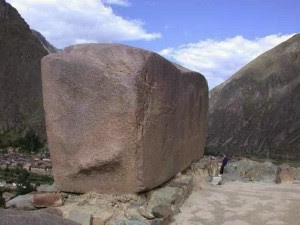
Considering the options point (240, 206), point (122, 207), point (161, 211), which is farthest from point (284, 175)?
point (122, 207)

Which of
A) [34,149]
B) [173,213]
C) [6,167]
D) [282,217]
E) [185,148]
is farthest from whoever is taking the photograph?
[34,149]

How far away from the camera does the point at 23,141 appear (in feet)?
292

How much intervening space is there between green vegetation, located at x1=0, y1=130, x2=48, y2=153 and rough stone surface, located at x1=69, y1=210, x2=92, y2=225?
271 ft

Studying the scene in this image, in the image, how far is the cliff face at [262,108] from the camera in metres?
100

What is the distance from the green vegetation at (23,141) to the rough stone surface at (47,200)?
81859mm

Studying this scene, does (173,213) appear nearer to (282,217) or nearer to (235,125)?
(282,217)

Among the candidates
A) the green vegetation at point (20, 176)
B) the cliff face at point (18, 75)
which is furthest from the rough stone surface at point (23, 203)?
the cliff face at point (18, 75)

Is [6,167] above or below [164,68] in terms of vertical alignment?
below

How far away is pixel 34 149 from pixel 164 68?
280 ft

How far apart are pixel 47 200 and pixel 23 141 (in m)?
85.1

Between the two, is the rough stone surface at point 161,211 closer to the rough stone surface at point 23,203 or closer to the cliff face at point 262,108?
the rough stone surface at point 23,203

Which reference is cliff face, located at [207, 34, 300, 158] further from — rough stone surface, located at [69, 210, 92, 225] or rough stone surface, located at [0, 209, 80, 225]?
rough stone surface, located at [0, 209, 80, 225]

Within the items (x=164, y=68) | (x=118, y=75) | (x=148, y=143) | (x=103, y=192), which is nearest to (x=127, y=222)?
(x=103, y=192)

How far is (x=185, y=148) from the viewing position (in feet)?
28.6
